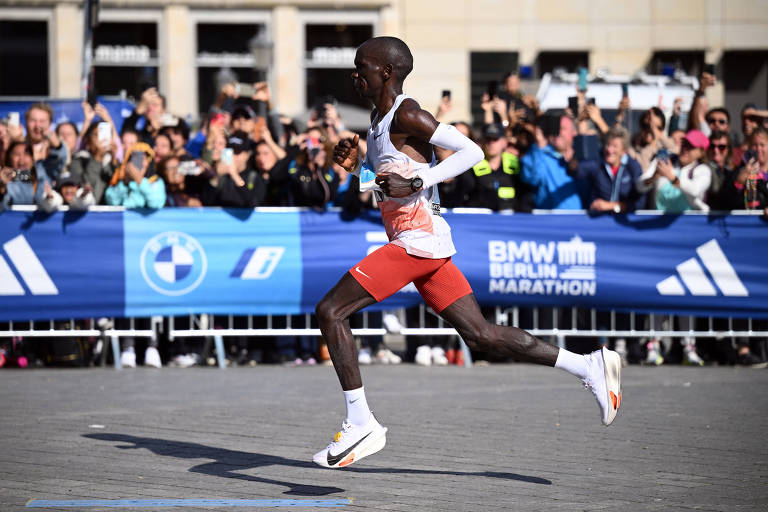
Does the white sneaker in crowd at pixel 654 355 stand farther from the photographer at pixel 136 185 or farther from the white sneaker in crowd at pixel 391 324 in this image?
the photographer at pixel 136 185

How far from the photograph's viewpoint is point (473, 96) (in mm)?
28469

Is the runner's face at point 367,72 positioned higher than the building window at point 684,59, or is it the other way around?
the building window at point 684,59

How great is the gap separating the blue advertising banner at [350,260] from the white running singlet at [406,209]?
5938 millimetres

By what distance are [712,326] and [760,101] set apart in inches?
685

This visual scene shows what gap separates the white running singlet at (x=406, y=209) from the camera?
22.5 ft

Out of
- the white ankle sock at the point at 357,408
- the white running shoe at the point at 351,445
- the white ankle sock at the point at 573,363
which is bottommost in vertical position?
the white running shoe at the point at 351,445

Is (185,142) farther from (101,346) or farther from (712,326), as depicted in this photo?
(712,326)

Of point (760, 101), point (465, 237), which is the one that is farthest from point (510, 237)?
point (760, 101)

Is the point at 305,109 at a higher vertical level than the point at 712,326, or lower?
higher

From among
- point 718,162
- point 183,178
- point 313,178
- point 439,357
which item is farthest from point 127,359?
point 718,162

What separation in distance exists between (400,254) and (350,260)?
6.20 m

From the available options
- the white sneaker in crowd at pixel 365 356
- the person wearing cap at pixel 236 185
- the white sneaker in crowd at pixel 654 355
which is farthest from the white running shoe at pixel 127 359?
the white sneaker in crowd at pixel 654 355

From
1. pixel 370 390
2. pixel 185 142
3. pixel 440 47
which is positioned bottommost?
pixel 370 390

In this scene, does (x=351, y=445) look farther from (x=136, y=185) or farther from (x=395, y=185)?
(x=136, y=185)
